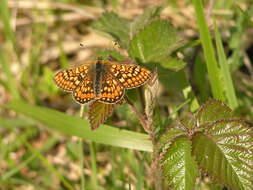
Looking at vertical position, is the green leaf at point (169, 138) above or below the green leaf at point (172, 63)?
below

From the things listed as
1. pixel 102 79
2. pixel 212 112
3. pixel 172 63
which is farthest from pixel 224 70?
pixel 102 79

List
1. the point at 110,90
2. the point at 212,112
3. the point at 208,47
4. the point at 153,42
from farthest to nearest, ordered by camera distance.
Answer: the point at 153,42
the point at 208,47
the point at 110,90
the point at 212,112

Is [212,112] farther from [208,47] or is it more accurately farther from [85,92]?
[85,92]

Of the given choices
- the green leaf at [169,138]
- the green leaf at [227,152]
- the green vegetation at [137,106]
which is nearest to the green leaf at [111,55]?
the green vegetation at [137,106]

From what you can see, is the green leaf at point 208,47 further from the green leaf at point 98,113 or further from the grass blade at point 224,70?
the green leaf at point 98,113

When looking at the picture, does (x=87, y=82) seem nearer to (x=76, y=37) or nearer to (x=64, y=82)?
(x=64, y=82)

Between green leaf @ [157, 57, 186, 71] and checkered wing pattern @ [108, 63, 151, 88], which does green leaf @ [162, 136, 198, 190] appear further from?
green leaf @ [157, 57, 186, 71]
